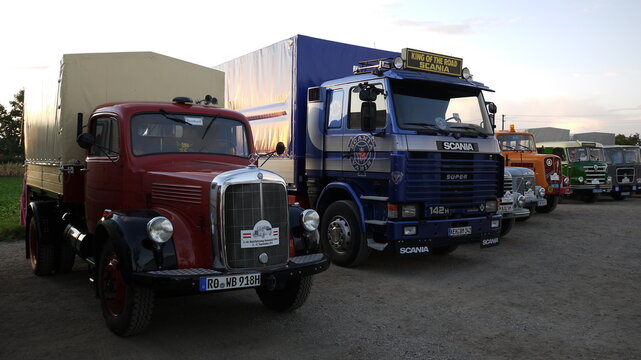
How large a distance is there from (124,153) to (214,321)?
6.75ft

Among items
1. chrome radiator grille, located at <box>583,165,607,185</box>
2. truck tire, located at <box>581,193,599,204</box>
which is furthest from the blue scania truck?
truck tire, located at <box>581,193,599,204</box>

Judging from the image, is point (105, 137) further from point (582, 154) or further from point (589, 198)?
point (589, 198)

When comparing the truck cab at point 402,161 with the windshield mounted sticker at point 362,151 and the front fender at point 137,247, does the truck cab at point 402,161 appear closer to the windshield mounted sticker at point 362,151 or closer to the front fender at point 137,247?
the windshield mounted sticker at point 362,151

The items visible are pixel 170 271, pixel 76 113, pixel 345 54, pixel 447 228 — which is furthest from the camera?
pixel 345 54

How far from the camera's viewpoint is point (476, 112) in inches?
337

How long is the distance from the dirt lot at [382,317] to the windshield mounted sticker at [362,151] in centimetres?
160

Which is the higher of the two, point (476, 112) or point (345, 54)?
point (345, 54)

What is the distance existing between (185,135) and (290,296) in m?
2.16

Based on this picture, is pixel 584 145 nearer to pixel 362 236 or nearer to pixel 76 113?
pixel 362 236

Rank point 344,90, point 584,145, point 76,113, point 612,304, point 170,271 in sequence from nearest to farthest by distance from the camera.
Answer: point 170,271 → point 612,304 → point 76,113 → point 344,90 → point 584,145

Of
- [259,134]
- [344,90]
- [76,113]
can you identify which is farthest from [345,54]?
[76,113]

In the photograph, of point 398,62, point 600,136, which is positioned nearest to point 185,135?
point 398,62

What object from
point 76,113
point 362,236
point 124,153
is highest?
point 76,113

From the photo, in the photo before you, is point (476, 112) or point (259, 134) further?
point (259, 134)
